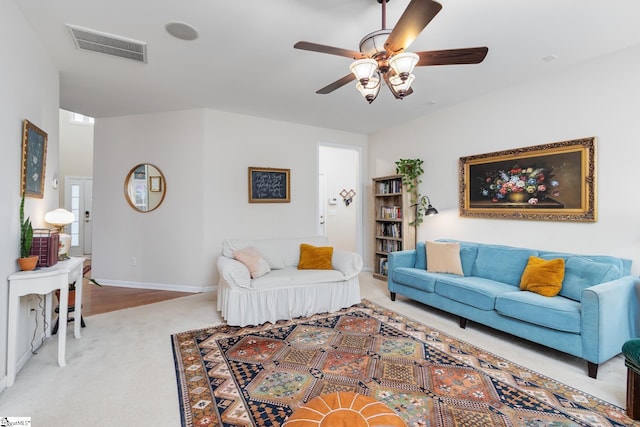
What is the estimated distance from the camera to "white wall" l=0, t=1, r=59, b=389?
2039 millimetres

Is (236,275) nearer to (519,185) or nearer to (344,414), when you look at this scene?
(344,414)

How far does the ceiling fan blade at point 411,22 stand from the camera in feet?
4.92

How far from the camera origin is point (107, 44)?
268 cm

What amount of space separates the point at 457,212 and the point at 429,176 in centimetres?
72

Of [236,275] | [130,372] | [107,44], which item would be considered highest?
[107,44]

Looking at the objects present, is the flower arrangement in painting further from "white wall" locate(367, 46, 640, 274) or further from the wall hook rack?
the wall hook rack

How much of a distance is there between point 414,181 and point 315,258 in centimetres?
214

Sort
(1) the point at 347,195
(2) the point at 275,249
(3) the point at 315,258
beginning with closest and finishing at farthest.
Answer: (3) the point at 315,258
(2) the point at 275,249
(1) the point at 347,195

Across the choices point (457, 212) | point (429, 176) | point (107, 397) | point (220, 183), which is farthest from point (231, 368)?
point (429, 176)

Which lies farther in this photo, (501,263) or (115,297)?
(115,297)

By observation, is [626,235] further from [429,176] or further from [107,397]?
[107,397]

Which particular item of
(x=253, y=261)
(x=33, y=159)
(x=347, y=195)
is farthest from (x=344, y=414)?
(x=347, y=195)

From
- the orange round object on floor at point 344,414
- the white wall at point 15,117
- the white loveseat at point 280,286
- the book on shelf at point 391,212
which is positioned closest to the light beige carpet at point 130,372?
the white wall at point 15,117

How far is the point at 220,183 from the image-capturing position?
4.59 meters
